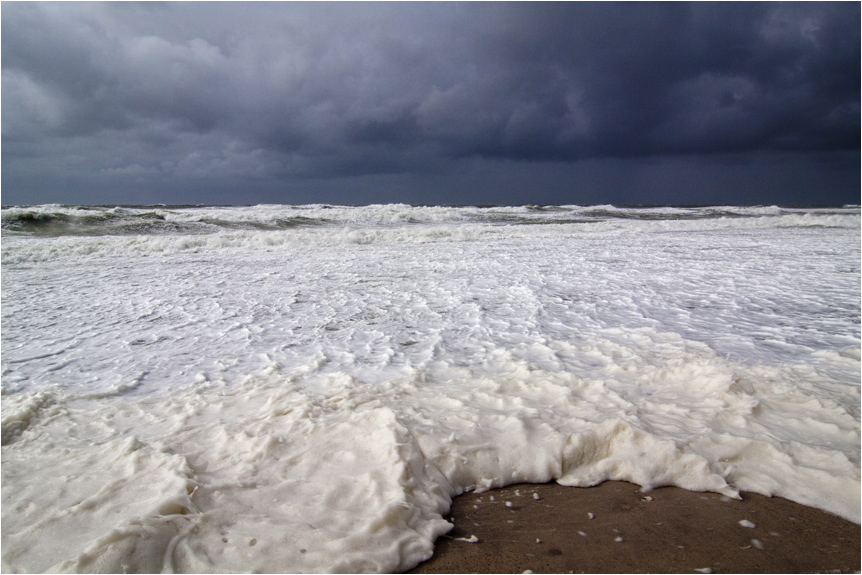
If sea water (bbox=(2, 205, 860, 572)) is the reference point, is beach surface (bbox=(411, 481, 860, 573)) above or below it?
below

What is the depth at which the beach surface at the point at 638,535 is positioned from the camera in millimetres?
2016

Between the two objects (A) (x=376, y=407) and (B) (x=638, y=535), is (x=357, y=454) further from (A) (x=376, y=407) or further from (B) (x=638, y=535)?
(B) (x=638, y=535)

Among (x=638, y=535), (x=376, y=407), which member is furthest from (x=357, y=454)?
(x=638, y=535)

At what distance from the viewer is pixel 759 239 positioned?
14.5 m

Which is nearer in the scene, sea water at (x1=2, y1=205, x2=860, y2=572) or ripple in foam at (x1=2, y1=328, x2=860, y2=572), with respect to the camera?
ripple in foam at (x1=2, y1=328, x2=860, y2=572)

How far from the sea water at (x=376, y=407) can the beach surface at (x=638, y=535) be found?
0.10 metres

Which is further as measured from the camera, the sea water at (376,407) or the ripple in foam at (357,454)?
the sea water at (376,407)

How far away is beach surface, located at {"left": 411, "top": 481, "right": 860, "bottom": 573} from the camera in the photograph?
6.61 ft

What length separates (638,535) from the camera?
2.19 metres

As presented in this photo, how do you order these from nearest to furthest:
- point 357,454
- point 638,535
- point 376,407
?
point 638,535 → point 357,454 → point 376,407

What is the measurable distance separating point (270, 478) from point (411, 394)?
1268 millimetres

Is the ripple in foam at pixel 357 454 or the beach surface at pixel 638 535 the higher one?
the ripple in foam at pixel 357 454

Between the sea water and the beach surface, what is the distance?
104 mm

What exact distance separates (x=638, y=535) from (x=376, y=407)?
173cm
